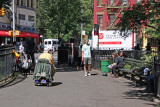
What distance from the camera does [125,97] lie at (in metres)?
10.1

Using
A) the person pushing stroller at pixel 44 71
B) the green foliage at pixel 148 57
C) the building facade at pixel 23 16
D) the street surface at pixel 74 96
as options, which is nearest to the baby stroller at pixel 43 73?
the person pushing stroller at pixel 44 71

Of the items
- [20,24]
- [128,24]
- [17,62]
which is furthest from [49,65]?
[20,24]

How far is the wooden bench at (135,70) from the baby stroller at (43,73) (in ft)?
11.6

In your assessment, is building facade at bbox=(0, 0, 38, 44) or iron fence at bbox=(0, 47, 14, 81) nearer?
iron fence at bbox=(0, 47, 14, 81)

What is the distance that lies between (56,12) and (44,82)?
71.0 ft

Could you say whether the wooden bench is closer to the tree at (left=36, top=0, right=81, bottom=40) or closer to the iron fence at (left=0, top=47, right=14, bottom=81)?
Answer: the iron fence at (left=0, top=47, right=14, bottom=81)

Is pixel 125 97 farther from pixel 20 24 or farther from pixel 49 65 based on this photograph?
pixel 20 24

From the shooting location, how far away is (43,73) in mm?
12406

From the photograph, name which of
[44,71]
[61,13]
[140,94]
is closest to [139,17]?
[140,94]

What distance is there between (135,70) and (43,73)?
168 inches

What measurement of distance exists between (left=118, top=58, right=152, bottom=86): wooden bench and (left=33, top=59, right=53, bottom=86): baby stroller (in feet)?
11.6

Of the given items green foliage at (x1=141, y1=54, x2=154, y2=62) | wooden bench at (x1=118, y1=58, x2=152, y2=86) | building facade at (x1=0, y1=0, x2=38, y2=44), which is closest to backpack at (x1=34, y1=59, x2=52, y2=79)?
wooden bench at (x1=118, y1=58, x2=152, y2=86)

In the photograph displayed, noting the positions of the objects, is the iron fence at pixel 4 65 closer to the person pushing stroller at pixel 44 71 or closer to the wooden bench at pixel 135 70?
the person pushing stroller at pixel 44 71

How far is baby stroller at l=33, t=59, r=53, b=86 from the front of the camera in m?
12.4
